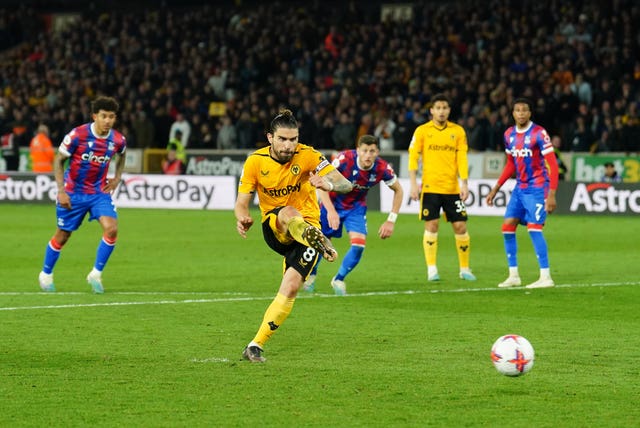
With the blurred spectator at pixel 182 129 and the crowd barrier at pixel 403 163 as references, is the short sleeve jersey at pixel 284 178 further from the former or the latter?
the blurred spectator at pixel 182 129

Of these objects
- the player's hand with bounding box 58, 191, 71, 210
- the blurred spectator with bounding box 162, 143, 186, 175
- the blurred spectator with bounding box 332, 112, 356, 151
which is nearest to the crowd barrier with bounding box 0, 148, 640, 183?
the blurred spectator with bounding box 332, 112, 356, 151

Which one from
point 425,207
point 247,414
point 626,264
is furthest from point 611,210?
point 247,414

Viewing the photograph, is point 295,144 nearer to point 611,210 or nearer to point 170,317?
point 170,317

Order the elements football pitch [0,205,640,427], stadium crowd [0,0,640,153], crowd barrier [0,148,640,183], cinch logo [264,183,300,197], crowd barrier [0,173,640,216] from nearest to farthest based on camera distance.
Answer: football pitch [0,205,640,427] < cinch logo [264,183,300,197] < crowd barrier [0,173,640,216] < crowd barrier [0,148,640,183] < stadium crowd [0,0,640,153]

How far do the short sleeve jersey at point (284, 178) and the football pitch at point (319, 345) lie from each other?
42.9 inches

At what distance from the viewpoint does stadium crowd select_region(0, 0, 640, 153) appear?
29.7m

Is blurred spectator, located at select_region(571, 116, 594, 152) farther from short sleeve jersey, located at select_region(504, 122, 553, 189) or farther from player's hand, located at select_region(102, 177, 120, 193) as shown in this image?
player's hand, located at select_region(102, 177, 120, 193)

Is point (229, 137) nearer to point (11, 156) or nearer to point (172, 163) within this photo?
point (172, 163)

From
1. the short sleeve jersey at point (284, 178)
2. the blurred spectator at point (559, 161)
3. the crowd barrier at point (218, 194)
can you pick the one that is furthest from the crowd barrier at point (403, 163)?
the short sleeve jersey at point (284, 178)

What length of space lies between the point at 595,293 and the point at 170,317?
4.69 metres

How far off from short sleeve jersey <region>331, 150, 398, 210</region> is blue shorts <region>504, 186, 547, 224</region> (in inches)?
57.4

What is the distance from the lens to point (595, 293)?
13.1 meters

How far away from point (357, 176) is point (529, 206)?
197 centimetres

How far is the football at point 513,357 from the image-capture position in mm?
7785
